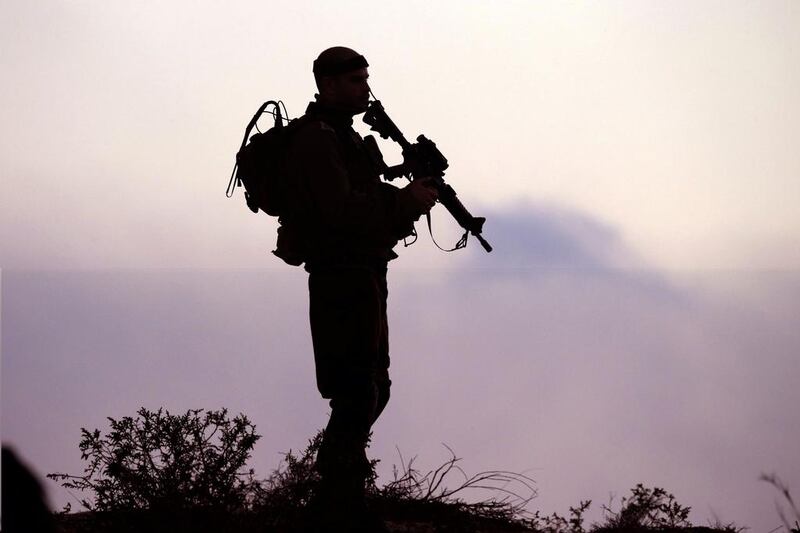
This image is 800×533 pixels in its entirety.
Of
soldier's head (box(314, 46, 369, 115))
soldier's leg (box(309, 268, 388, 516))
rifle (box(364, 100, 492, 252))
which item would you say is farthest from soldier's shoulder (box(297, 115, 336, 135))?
soldier's leg (box(309, 268, 388, 516))

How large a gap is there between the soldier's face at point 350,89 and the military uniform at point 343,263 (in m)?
0.18

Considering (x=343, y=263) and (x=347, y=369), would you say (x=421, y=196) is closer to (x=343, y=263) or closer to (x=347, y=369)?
(x=343, y=263)

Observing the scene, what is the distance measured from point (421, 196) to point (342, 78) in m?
0.93

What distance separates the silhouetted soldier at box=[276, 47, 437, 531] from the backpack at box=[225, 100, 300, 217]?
0.32ft

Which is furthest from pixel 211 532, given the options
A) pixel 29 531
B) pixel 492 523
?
pixel 29 531

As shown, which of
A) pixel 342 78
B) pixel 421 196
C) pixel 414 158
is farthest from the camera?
pixel 414 158

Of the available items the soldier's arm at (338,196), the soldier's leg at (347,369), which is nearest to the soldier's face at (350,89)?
the soldier's arm at (338,196)

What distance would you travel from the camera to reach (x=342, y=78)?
6.25m

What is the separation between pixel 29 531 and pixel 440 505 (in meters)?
5.15

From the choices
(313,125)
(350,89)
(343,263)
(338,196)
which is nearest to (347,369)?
(343,263)

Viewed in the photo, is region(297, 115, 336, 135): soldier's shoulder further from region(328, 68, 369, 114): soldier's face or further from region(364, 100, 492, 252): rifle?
region(364, 100, 492, 252): rifle

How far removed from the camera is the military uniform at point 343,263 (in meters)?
5.91

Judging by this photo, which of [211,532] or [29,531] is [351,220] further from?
[29,531]

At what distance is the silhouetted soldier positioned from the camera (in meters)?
5.91
